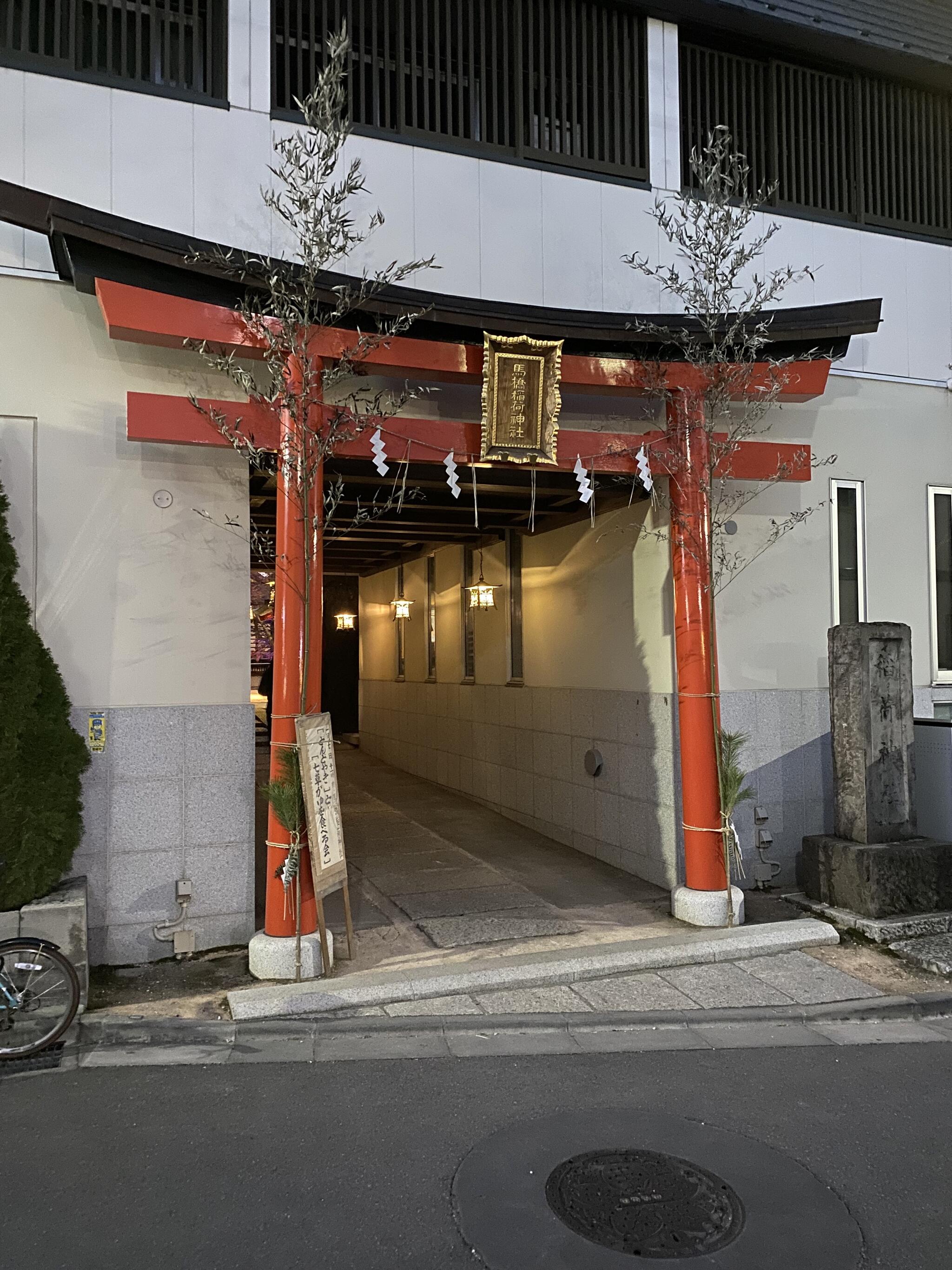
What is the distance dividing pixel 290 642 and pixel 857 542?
607 cm

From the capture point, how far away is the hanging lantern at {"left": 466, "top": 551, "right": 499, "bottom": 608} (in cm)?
1228

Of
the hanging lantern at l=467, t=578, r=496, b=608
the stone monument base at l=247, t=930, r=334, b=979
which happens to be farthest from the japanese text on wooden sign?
the hanging lantern at l=467, t=578, r=496, b=608

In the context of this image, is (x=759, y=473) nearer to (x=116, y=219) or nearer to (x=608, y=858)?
(x=608, y=858)

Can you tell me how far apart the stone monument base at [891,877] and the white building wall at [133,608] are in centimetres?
489

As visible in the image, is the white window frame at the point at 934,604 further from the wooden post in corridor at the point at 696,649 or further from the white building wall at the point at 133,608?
the white building wall at the point at 133,608

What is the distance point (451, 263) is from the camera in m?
8.34

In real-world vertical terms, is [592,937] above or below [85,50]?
below

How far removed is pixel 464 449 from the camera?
24.4 feet

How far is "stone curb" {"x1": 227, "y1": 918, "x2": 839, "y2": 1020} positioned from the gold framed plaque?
3.80 meters

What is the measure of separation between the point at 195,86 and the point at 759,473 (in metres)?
5.72


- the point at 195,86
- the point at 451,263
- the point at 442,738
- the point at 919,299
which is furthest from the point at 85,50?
the point at 442,738

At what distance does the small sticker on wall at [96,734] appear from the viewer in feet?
22.9

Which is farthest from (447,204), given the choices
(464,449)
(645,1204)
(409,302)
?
(645,1204)

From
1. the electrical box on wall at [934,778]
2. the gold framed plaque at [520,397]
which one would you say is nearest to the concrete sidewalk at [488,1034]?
the electrical box on wall at [934,778]
